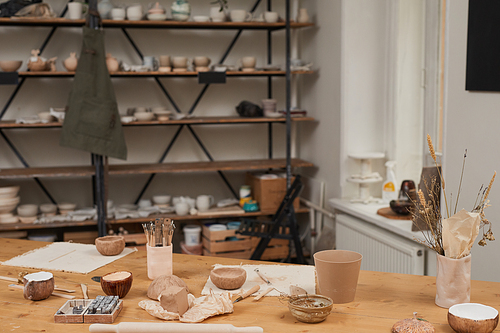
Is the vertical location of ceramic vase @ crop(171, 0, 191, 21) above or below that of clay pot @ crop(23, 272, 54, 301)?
above

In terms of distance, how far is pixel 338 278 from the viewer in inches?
59.4

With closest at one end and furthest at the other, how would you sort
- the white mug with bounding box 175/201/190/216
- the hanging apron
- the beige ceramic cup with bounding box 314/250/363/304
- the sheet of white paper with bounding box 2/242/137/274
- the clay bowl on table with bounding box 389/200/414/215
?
the beige ceramic cup with bounding box 314/250/363/304 < the sheet of white paper with bounding box 2/242/137/274 < the clay bowl on table with bounding box 389/200/414/215 < the hanging apron < the white mug with bounding box 175/201/190/216

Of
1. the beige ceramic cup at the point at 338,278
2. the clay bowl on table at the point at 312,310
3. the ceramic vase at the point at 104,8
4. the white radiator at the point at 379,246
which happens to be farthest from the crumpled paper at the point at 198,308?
the ceramic vase at the point at 104,8

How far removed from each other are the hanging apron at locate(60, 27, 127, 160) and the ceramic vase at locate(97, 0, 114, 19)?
0.26 metres

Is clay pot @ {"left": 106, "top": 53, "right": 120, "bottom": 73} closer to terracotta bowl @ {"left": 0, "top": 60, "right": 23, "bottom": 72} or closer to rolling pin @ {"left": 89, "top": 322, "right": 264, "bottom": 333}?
terracotta bowl @ {"left": 0, "top": 60, "right": 23, "bottom": 72}

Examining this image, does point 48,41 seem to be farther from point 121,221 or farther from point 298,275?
point 298,275

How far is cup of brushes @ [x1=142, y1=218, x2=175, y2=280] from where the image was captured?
5.70 ft

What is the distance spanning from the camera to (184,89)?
4.50m

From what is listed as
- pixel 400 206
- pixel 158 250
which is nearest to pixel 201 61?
pixel 400 206

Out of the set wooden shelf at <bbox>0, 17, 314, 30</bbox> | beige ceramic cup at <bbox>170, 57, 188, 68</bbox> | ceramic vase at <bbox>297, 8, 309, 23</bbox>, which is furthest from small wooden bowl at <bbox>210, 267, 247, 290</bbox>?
ceramic vase at <bbox>297, 8, 309, 23</bbox>

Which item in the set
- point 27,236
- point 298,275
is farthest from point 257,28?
point 298,275

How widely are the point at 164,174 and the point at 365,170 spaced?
6.15 ft

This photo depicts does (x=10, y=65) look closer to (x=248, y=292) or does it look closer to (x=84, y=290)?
(x=84, y=290)

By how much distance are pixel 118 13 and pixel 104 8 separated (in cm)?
14
